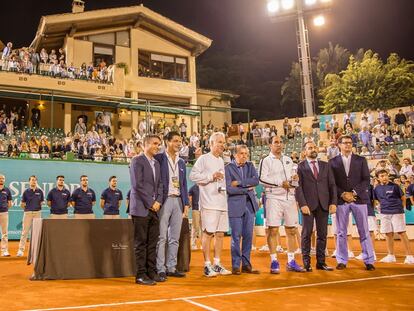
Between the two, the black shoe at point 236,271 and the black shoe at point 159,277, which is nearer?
the black shoe at point 159,277

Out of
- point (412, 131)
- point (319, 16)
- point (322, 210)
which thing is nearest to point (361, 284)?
point (322, 210)

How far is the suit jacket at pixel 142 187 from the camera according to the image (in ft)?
21.3

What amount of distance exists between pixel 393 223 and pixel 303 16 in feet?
91.8

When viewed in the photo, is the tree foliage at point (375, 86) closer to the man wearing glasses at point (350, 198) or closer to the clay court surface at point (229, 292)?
the man wearing glasses at point (350, 198)

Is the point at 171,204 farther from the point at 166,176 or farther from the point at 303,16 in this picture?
the point at 303,16

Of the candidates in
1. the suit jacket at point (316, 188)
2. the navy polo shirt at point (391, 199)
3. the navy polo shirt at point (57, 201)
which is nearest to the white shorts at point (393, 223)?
the navy polo shirt at point (391, 199)

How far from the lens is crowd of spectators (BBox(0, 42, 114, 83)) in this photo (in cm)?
2359

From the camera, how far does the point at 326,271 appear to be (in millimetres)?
7340

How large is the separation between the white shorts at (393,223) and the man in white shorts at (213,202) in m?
3.98

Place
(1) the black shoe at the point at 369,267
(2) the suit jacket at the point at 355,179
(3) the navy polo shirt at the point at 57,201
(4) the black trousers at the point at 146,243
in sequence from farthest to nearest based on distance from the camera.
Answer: (3) the navy polo shirt at the point at 57,201
(2) the suit jacket at the point at 355,179
(1) the black shoe at the point at 369,267
(4) the black trousers at the point at 146,243

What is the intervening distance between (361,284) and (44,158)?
1192 cm

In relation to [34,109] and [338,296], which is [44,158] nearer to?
[34,109]

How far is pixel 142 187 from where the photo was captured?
654 centimetres

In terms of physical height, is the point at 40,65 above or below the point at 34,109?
above
